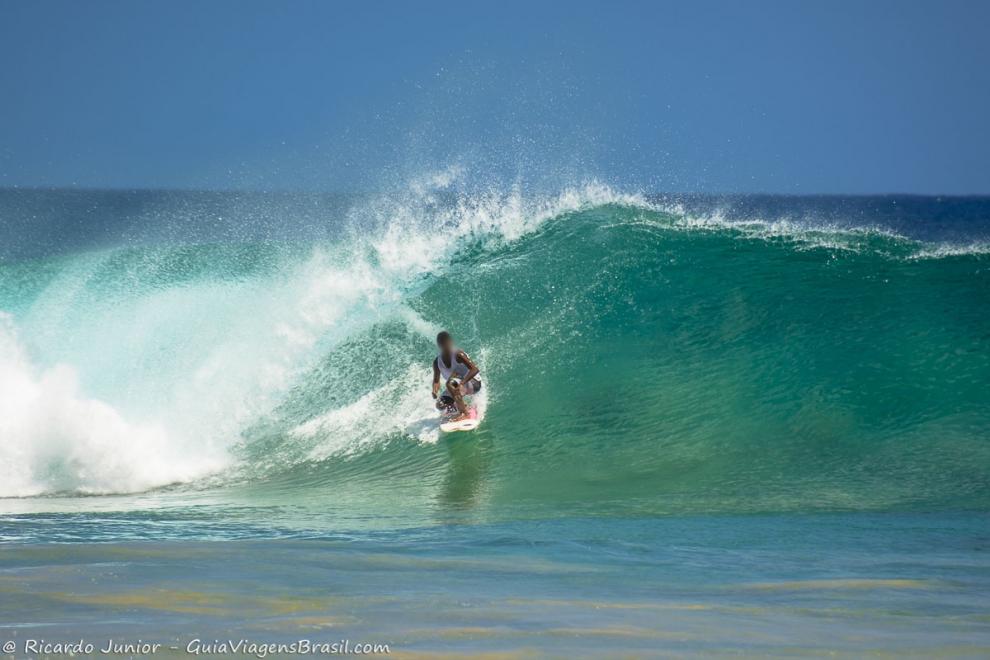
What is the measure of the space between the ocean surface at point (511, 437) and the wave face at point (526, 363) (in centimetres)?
5

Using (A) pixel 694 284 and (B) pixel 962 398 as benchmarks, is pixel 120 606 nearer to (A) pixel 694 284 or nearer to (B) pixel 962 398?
(B) pixel 962 398

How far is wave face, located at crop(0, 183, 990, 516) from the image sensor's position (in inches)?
380

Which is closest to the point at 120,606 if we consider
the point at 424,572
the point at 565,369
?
the point at 424,572

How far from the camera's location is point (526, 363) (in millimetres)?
12539

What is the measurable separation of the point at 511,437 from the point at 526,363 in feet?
5.86

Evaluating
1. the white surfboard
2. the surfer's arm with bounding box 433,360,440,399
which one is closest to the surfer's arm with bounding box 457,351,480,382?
the surfer's arm with bounding box 433,360,440,399

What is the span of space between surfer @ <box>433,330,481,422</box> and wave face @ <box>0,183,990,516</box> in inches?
11.1

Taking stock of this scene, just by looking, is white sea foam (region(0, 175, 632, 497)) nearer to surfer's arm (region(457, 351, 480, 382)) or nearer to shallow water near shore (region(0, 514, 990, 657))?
surfer's arm (region(457, 351, 480, 382))

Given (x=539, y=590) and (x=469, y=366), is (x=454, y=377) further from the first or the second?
(x=539, y=590)

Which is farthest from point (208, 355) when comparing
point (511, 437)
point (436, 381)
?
point (511, 437)

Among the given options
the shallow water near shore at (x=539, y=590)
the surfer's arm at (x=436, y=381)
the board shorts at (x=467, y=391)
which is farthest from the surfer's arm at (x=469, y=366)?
the shallow water near shore at (x=539, y=590)

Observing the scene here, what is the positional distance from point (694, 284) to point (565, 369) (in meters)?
2.78

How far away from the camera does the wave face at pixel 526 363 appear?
9664 millimetres

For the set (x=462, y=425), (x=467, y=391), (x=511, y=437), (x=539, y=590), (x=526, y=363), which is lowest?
(x=539, y=590)
